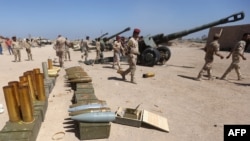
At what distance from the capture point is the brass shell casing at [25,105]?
4.71 metres

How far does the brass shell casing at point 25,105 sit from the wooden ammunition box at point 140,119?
66.5 inches

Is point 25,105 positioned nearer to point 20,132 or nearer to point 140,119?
point 20,132

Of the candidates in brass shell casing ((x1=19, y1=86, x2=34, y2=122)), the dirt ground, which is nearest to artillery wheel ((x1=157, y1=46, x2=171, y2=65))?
the dirt ground

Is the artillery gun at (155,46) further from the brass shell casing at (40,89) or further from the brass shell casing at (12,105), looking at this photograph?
the brass shell casing at (12,105)

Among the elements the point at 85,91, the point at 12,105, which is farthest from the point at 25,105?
the point at 85,91

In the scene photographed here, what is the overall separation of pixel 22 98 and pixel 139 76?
21.5ft

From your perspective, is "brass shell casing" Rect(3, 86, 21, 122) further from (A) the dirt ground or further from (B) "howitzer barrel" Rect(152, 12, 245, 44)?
(B) "howitzer barrel" Rect(152, 12, 245, 44)

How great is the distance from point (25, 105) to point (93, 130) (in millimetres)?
1336

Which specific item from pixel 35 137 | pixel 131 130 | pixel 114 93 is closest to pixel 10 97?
pixel 35 137

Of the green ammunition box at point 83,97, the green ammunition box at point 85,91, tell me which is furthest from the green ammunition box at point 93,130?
the green ammunition box at point 85,91

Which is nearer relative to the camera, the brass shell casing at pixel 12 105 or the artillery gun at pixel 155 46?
the brass shell casing at pixel 12 105

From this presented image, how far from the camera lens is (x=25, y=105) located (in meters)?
4.73

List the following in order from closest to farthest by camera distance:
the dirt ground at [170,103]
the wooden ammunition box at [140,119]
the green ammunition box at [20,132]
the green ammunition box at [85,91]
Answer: the green ammunition box at [20,132] → the dirt ground at [170,103] → the wooden ammunition box at [140,119] → the green ammunition box at [85,91]

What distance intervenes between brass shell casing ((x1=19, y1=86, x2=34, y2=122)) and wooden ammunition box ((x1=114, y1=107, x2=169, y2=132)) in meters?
1.69
